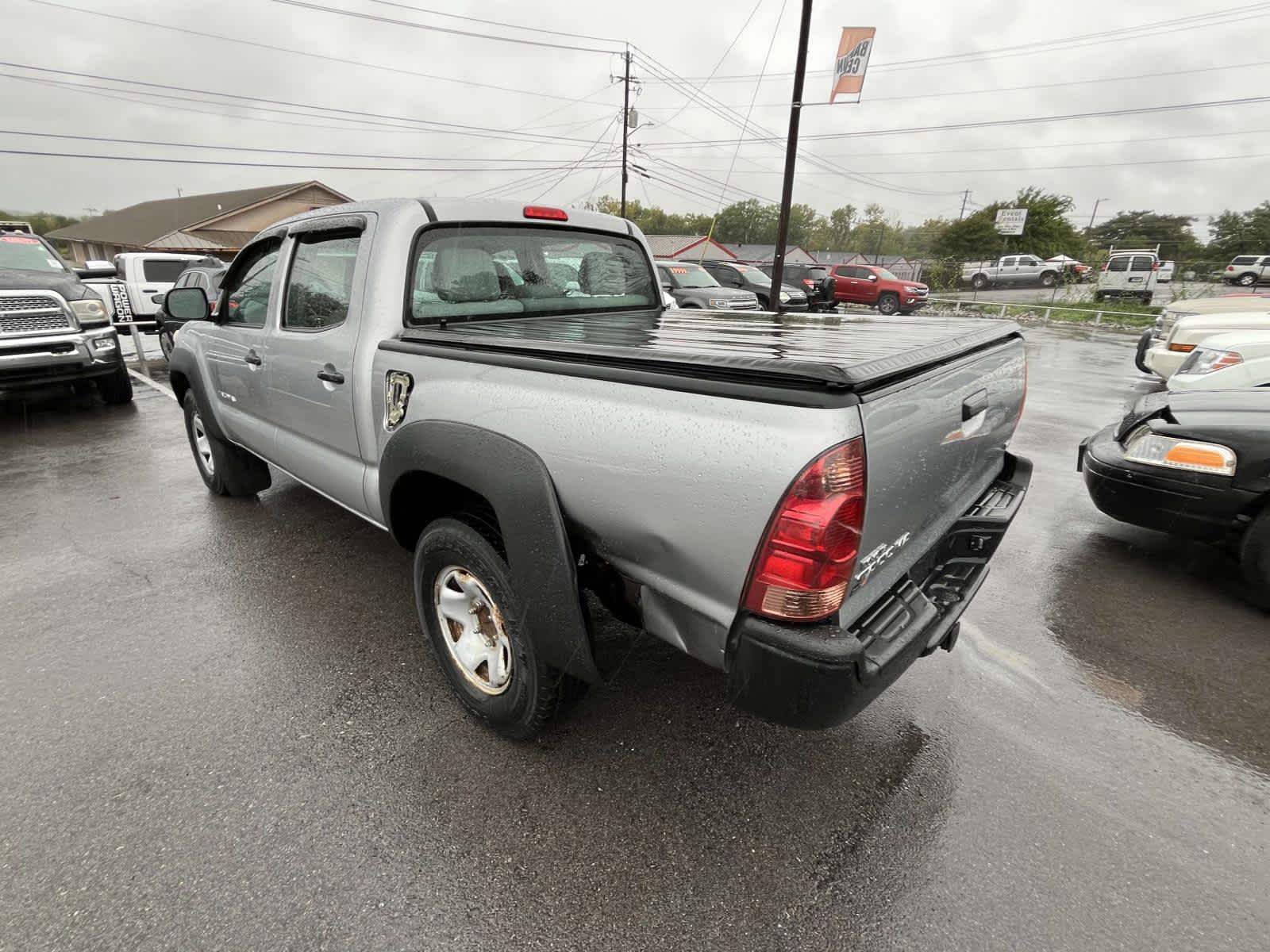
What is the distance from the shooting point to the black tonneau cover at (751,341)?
5.00 feet

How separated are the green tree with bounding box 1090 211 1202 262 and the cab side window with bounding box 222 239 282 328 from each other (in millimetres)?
65267

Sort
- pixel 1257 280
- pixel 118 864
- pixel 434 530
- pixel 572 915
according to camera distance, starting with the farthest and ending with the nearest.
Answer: pixel 1257 280
pixel 434 530
pixel 118 864
pixel 572 915

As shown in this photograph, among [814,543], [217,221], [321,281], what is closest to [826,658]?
[814,543]

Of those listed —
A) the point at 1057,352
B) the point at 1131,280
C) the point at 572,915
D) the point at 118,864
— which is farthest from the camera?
the point at 1131,280

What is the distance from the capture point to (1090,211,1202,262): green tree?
52.8 metres

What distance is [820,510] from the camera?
141 centimetres

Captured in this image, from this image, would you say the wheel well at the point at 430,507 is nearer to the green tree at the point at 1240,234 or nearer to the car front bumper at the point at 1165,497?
the car front bumper at the point at 1165,497

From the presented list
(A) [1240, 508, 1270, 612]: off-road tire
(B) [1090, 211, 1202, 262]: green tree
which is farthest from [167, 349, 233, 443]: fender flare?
(B) [1090, 211, 1202, 262]: green tree

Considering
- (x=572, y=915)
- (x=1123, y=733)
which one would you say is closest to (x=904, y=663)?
(x=572, y=915)

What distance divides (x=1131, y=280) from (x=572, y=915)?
34.8 meters

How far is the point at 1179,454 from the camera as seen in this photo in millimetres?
3391

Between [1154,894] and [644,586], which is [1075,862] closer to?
[1154,894]

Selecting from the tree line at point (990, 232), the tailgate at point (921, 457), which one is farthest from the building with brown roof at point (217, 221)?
the tailgate at point (921, 457)

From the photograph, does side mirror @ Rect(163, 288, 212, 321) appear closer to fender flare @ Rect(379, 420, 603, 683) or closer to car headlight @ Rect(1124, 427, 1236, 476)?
fender flare @ Rect(379, 420, 603, 683)
